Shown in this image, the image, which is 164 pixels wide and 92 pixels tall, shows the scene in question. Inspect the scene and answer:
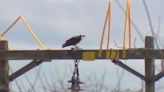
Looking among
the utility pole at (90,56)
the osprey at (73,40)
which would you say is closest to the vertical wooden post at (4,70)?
the utility pole at (90,56)

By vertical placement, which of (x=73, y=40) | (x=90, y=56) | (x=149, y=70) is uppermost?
(x=73, y=40)

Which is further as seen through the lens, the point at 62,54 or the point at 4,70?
the point at 4,70

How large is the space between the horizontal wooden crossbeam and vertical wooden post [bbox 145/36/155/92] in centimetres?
17

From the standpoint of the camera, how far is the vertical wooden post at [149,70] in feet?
30.0

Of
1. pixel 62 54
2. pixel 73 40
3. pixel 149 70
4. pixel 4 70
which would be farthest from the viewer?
pixel 4 70

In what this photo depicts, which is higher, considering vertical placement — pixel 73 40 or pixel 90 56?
pixel 73 40

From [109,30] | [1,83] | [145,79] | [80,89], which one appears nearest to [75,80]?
[80,89]

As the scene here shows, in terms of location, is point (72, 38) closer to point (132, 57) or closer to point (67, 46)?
point (67, 46)

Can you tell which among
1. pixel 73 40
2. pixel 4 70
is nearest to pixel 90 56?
pixel 73 40

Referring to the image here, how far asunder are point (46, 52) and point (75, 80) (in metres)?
2.00

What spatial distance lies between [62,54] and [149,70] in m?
1.47

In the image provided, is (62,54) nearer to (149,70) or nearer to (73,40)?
(73,40)

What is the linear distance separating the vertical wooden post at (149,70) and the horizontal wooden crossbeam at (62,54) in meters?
0.17

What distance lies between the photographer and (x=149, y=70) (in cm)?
925
